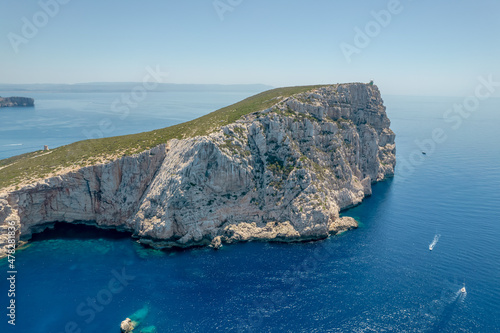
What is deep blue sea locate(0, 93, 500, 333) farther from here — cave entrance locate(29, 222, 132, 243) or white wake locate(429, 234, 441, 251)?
white wake locate(429, 234, 441, 251)

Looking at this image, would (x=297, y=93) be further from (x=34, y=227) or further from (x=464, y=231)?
(x=34, y=227)

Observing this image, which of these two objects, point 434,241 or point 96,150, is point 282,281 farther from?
point 96,150

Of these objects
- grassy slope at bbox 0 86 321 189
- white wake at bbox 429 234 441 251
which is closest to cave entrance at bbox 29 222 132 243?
grassy slope at bbox 0 86 321 189

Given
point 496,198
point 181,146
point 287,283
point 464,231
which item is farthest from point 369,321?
point 496,198

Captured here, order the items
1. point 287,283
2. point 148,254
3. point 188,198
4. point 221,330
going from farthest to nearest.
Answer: point 188,198 → point 148,254 → point 287,283 → point 221,330

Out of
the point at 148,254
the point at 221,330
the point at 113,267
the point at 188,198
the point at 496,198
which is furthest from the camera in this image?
the point at 496,198

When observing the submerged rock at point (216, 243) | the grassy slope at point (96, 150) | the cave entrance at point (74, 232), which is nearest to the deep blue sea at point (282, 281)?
the cave entrance at point (74, 232)
